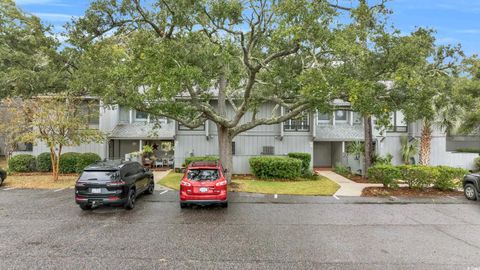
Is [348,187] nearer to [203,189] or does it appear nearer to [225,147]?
[225,147]

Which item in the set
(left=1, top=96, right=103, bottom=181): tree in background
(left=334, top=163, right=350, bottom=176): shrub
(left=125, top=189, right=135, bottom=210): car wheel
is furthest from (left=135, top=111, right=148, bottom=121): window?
(left=334, top=163, right=350, bottom=176): shrub

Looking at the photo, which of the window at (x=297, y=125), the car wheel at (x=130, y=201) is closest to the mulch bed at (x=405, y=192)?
the window at (x=297, y=125)

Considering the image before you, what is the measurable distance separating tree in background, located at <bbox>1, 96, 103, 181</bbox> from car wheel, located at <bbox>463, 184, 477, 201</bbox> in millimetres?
20114

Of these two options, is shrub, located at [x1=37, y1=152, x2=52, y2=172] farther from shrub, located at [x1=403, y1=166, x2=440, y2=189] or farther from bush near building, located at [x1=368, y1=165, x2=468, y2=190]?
shrub, located at [x1=403, y1=166, x2=440, y2=189]

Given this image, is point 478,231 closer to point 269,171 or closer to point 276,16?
point 276,16

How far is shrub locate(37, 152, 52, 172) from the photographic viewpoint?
893 inches

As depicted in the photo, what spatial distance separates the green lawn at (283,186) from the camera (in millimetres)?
16102

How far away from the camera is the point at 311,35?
39.3 feet

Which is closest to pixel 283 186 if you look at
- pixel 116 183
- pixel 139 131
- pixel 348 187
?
pixel 348 187

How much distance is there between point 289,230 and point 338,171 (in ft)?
51.2

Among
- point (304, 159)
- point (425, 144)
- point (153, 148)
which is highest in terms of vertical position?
point (425, 144)

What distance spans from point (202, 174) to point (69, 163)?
47.3ft

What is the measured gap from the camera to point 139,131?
2609cm

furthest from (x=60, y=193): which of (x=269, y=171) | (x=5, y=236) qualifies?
(x=269, y=171)
